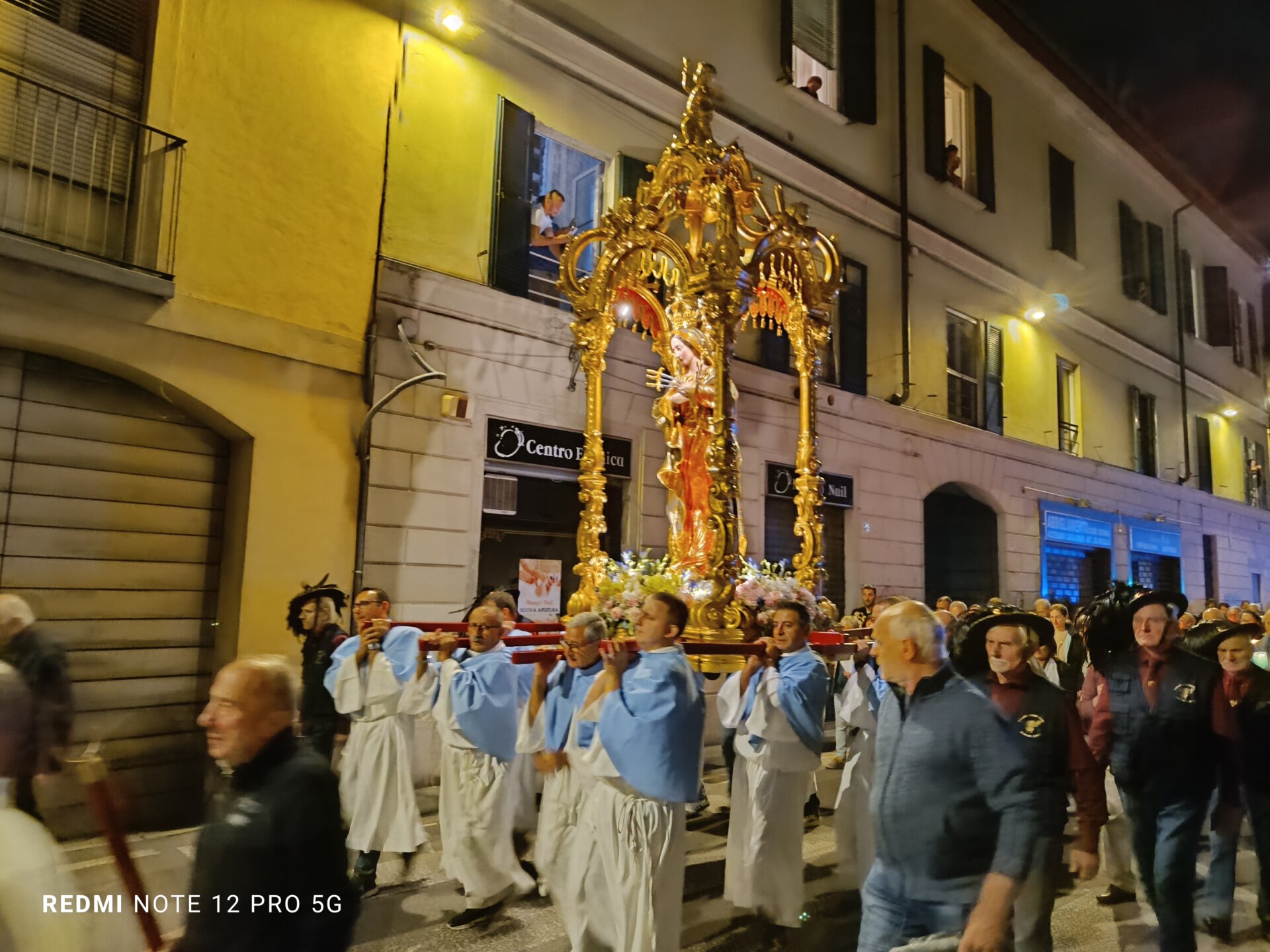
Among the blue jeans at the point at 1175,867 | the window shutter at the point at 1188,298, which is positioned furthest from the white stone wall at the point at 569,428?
the window shutter at the point at 1188,298

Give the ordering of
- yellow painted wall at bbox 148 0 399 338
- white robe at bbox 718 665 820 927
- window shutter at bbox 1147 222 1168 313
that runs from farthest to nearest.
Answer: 1. window shutter at bbox 1147 222 1168 313
2. yellow painted wall at bbox 148 0 399 338
3. white robe at bbox 718 665 820 927

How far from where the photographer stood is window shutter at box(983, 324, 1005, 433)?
A: 15656 millimetres

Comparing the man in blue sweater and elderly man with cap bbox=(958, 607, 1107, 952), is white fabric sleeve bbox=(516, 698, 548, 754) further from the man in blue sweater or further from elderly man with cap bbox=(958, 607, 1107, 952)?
the man in blue sweater

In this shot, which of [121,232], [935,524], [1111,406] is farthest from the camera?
[1111,406]

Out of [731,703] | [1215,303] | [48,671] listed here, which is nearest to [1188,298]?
[1215,303]

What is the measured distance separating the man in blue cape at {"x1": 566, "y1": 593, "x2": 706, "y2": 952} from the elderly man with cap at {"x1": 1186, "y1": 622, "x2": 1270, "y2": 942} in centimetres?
302

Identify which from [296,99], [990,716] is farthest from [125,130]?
[990,716]

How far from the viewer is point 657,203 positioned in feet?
26.2

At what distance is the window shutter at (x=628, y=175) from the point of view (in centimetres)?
1063

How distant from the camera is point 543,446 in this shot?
31.2ft

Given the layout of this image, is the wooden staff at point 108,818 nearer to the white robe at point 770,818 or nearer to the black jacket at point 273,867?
the black jacket at point 273,867

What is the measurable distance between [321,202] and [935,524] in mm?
12195

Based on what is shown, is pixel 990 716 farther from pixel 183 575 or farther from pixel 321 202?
pixel 321 202

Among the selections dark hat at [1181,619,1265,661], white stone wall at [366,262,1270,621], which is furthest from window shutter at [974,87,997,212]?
dark hat at [1181,619,1265,661]
